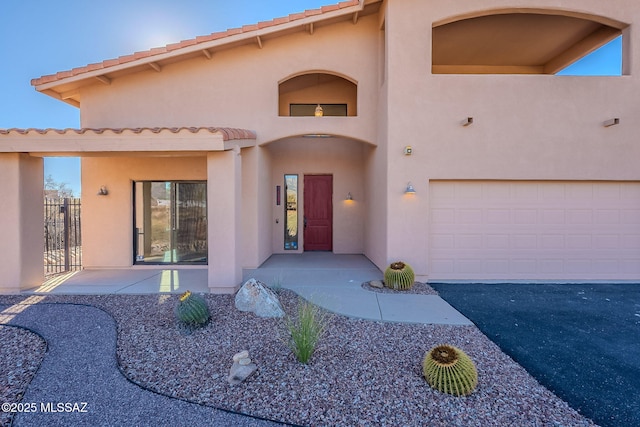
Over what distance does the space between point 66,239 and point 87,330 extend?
221 inches

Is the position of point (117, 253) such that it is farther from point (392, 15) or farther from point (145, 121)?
point (392, 15)

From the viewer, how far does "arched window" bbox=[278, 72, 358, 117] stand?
11336 mm

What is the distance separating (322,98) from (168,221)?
6544mm

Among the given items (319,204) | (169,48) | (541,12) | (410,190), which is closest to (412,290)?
(410,190)

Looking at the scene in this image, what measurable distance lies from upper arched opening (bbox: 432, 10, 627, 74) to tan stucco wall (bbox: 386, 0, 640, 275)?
35.1 inches

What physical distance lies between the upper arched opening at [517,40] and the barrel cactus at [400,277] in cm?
Result: 609

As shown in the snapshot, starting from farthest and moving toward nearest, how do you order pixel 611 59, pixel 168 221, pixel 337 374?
1. pixel 611 59
2. pixel 168 221
3. pixel 337 374

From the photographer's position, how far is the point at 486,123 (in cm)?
794

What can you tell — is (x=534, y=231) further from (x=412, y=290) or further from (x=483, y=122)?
(x=412, y=290)

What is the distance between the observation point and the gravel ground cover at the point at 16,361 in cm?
342

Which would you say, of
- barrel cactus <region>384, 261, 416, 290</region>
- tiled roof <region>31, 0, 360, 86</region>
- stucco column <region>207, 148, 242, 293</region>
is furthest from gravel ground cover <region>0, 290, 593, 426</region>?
tiled roof <region>31, 0, 360, 86</region>

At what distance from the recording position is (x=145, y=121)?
9328 millimetres

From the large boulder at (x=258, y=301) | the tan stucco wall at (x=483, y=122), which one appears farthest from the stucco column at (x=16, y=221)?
the tan stucco wall at (x=483, y=122)

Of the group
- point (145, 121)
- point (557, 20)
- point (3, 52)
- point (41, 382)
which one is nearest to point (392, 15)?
point (557, 20)
